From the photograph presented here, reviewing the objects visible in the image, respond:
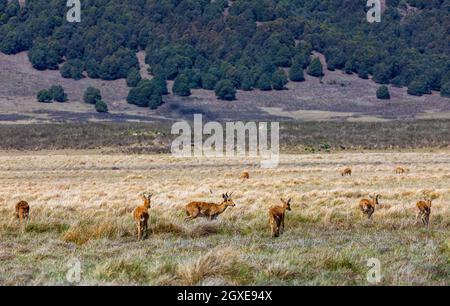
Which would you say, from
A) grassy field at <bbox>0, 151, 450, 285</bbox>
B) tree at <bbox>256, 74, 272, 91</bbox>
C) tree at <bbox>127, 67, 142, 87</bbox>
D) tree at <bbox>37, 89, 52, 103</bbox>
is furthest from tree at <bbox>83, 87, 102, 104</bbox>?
grassy field at <bbox>0, 151, 450, 285</bbox>

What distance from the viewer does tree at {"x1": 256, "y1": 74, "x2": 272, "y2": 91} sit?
467 feet

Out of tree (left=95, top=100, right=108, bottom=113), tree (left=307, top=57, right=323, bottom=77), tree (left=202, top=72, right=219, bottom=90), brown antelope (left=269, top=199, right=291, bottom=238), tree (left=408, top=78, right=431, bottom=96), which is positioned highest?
brown antelope (left=269, top=199, right=291, bottom=238)

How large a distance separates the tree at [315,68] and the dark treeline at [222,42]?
27 centimetres

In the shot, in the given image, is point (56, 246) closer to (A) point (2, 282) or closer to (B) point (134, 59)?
(A) point (2, 282)

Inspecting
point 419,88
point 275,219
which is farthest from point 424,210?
point 419,88

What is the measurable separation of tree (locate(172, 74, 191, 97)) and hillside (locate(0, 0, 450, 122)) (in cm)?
30

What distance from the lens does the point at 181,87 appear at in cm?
14025

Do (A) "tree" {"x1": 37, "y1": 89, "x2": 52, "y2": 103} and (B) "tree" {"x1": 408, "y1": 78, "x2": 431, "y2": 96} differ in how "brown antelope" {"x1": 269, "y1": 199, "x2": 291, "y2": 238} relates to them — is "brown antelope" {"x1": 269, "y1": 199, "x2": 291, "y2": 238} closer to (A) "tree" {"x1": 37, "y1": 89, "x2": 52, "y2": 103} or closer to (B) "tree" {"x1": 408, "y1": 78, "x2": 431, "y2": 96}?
(A) "tree" {"x1": 37, "y1": 89, "x2": 52, "y2": 103}

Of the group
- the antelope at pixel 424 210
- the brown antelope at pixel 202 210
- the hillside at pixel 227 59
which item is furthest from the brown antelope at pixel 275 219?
the hillside at pixel 227 59

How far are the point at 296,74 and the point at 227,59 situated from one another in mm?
19676

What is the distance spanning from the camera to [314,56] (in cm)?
15750

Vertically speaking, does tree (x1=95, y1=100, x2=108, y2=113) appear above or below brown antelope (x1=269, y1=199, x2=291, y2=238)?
below

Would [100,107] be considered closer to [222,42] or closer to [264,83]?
[264,83]

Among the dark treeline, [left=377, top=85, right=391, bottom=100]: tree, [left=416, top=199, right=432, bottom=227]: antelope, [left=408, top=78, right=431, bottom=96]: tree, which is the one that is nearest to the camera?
[left=416, top=199, right=432, bottom=227]: antelope
